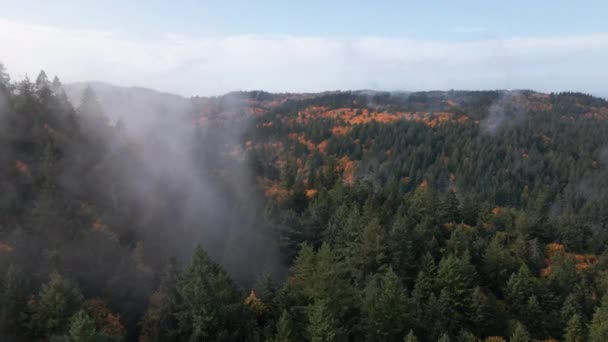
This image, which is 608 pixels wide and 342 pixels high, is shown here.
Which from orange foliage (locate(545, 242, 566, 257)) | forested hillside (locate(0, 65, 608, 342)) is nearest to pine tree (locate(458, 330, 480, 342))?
forested hillside (locate(0, 65, 608, 342))

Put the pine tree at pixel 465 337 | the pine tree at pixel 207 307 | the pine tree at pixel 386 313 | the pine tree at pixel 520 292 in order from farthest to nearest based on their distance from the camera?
1. the pine tree at pixel 520 292
2. the pine tree at pixel 465 337
3. the pine tree at pixel 386 313
4. the pine tree at pixel 207 307

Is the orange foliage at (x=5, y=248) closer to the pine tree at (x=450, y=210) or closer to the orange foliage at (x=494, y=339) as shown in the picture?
the orange foliage at (x=494, y=339)

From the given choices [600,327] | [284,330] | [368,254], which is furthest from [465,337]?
[284,330]

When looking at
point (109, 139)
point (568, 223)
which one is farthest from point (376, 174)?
point (109, 139)

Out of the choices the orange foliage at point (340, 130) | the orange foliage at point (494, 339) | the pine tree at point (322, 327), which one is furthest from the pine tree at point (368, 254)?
the orange foliage at point (340, 130)

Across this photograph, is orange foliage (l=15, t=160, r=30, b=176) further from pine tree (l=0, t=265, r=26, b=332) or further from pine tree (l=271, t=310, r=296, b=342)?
pine tree (l=271, t=310, r=296, b=342)

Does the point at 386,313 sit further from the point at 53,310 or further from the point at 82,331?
the point at 53,310

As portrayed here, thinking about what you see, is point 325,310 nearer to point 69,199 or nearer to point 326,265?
point 326,265

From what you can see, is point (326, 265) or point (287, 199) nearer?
point (326, 265)

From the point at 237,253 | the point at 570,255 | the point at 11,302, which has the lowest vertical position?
the point at 570,255
